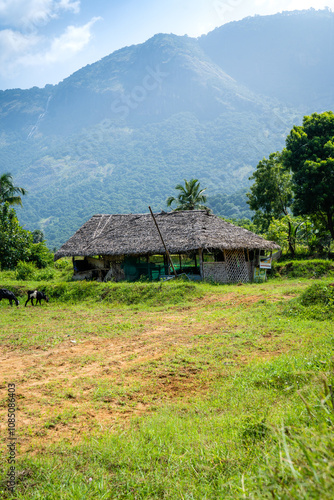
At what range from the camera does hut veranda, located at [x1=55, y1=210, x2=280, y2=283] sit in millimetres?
18547

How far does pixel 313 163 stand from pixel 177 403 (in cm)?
1848

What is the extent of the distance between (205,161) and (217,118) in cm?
3790

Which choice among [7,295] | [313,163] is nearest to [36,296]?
[7,295]

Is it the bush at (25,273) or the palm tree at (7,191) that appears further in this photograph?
the palm tree at (7,191)

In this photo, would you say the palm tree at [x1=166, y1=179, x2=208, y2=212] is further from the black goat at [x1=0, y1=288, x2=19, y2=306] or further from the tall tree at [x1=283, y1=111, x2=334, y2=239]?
the black goat at [x1=0, y1=288, x2=19, y2=306]

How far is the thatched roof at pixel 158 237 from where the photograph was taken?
18.7m

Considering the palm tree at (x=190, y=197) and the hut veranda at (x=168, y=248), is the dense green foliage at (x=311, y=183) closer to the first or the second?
the hut veranda at (x=168, y=248)

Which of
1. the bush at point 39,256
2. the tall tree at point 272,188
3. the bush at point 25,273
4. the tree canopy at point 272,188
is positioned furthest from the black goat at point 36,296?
the tree canopy at point 272,188

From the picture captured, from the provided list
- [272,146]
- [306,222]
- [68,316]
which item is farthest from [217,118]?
[68,316]

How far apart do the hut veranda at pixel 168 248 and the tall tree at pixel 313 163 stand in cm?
345

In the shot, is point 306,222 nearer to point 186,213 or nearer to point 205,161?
point 186,213

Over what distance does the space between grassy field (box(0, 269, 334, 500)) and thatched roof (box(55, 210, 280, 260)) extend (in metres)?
8.24

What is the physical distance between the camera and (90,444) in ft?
11.3

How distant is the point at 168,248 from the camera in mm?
18812
